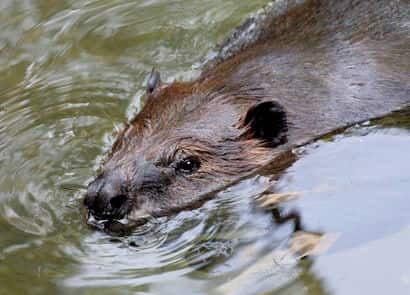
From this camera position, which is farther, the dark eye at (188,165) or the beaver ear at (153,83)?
the beaver ear at (153,83)

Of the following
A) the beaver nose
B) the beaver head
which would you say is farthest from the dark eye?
the beaver nose

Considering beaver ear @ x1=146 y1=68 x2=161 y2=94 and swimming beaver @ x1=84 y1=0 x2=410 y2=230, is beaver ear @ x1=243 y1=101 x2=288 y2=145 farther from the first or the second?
beaver ear @ x1=146 y1=68 x2=161 y2=94

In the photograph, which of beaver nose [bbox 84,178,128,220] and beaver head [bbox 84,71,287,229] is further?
beaver head [bbox 84,71,287,229]

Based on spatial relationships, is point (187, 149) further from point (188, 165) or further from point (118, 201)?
point (118, 201)

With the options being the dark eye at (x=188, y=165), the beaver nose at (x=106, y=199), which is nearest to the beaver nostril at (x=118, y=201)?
the beaver nose at (x=106, y=199)

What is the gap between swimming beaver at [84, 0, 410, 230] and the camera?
427cm

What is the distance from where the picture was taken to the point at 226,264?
392 cm

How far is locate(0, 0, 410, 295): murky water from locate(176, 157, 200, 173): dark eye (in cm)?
17

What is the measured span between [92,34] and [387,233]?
11.2ft

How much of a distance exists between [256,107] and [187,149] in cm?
36

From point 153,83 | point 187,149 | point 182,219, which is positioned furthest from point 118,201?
point 153,83

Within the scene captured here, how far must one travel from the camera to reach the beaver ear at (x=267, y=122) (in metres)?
4.37

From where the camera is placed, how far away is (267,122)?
14.5 feet

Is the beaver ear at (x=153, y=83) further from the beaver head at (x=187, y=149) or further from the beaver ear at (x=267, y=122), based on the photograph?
the beaver ear at (x=267, y=122)
